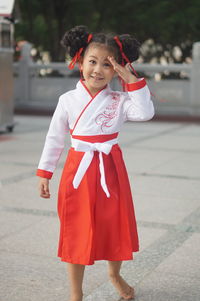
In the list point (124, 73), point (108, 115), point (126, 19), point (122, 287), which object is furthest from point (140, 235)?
point (126, 19)

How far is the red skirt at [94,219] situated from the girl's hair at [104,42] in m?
0.57

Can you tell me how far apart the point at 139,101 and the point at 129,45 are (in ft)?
1.00

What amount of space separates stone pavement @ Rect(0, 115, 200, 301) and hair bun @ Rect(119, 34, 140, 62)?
1.33 m

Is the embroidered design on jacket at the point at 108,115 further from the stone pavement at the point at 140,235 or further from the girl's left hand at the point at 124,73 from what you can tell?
the stone pavement at the point at 140,235

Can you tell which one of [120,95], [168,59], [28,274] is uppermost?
[120,95]

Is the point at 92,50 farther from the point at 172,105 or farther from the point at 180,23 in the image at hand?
the point at 180,23

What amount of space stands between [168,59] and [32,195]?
1962 centimetres

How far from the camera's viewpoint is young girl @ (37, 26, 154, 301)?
10.2ft

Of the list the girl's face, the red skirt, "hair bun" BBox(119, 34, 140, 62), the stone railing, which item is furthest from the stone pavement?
the stone railing

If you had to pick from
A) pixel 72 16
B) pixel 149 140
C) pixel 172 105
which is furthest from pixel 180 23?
pixel 149 140

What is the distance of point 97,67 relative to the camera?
10.2 feet

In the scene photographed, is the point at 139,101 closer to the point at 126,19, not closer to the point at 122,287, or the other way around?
the point at 122,287

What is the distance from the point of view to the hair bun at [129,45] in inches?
124

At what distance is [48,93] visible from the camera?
717 inches
